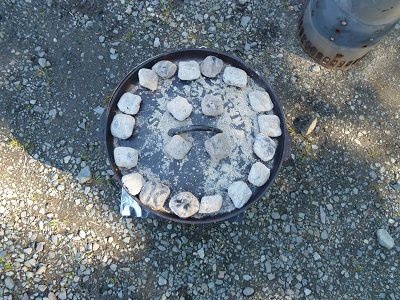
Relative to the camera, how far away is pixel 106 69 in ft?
10.6

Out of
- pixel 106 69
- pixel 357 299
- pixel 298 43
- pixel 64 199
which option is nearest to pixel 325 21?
pixel 298 43

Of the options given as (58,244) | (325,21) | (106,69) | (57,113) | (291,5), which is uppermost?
(325,21)

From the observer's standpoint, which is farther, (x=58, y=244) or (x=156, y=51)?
(x=156, y=51)

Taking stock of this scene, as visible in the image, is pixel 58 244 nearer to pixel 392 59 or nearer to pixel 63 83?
pixel 63 83

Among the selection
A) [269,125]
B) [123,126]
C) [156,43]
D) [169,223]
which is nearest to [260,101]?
[269,125]

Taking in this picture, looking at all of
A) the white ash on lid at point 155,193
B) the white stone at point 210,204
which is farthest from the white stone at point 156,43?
the white stone at point 210,204

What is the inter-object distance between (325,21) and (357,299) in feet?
5.84

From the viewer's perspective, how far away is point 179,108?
228cm

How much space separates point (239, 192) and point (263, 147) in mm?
260

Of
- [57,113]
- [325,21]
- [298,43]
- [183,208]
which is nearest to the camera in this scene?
[183,208]

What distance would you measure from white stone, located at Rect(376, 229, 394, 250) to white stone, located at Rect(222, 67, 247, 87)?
1457mm

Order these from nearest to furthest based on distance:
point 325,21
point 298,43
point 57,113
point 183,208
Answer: point 183,208
point 325,21
point 57,113
point 298,43

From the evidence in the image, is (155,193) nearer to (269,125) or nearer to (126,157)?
(126,157)

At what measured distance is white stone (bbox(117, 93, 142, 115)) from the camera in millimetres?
2346
